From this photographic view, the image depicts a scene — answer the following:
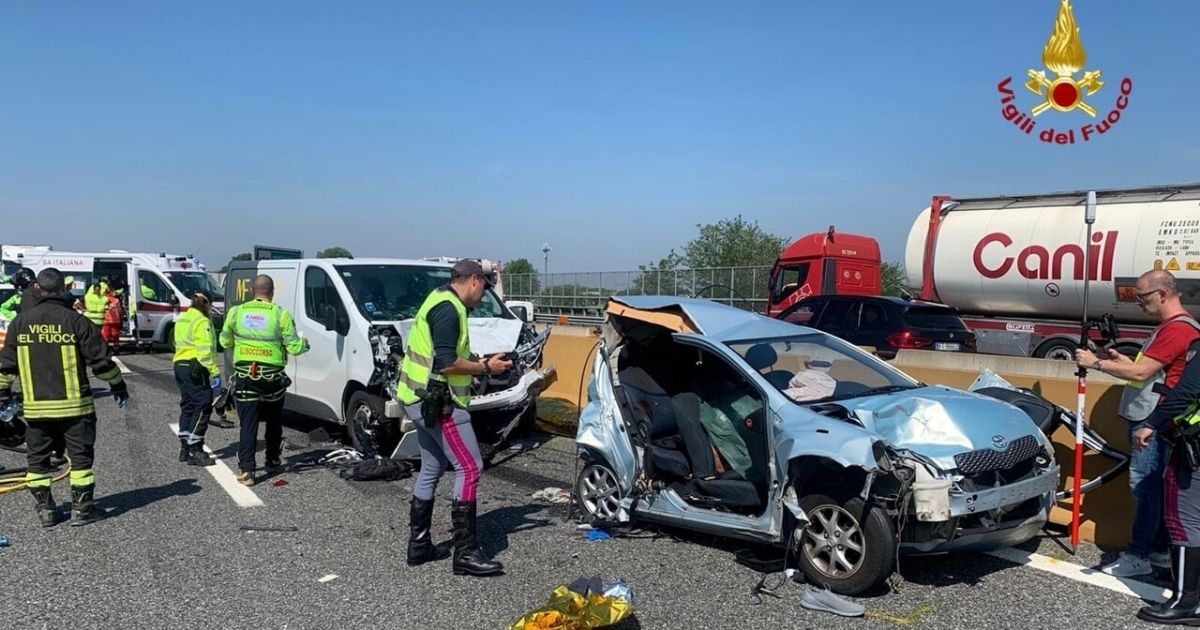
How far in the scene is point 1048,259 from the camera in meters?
14.9

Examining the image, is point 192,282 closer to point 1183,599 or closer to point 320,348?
point 320,348

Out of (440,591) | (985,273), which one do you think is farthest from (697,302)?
(985,273)

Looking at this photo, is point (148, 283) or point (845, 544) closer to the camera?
point (845, 544)

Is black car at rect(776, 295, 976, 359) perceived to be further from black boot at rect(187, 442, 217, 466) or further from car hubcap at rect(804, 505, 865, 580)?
black boot at rect(187, 442, 217, 466)

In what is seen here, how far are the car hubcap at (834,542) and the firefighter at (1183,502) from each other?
144 cm

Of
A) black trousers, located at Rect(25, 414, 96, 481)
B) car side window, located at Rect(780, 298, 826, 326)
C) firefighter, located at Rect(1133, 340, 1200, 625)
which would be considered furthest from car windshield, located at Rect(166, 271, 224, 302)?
firefighter, located at Rect(1133, 340, 1200, 625)

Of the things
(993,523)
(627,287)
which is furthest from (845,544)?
(627,287)

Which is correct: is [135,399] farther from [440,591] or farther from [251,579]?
[440,591]

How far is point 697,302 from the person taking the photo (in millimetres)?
6023

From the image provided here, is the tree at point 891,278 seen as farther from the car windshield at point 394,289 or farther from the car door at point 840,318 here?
the car windshield at point 394,289

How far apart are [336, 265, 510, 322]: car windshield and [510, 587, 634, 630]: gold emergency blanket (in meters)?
4.60

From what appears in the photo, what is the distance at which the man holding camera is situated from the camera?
4641 mm

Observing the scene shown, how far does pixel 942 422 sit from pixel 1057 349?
40.2 ft

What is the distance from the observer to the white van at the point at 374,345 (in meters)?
7.84
